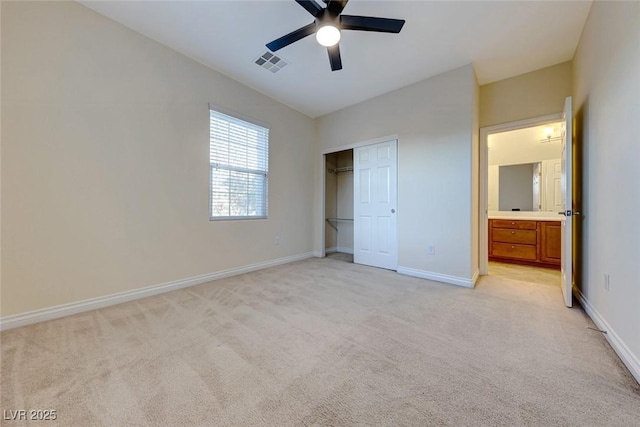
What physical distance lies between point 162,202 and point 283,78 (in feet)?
7.50

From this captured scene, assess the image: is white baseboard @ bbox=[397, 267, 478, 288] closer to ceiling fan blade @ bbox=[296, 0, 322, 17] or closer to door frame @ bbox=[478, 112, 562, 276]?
door frame @ bbox=[478, 112, 562, 276]

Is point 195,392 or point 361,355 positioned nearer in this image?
point 195,392

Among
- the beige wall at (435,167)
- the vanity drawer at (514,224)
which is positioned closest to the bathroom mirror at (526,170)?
the vanity drawer at (514,224)

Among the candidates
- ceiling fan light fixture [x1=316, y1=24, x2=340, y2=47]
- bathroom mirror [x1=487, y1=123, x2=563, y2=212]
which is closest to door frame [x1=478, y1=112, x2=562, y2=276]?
bathroom mirror [x1=487, y1=123, x2=563, y2=212]

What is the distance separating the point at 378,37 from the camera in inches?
98.8

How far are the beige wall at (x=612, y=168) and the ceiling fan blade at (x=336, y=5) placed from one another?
5.96 ft

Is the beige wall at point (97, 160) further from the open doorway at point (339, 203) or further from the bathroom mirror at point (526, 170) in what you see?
the bathroom mirror at point (526, 170)

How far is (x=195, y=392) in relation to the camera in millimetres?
1238

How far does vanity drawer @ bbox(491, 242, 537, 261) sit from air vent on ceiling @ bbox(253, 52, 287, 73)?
4.66 metres

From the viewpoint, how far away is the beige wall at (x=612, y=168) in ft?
4.67

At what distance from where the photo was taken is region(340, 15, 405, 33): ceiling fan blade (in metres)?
1.92

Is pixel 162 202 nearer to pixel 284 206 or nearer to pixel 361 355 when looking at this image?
pixel 284 206

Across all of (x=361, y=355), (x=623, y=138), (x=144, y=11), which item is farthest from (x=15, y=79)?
(x=623, y=138)

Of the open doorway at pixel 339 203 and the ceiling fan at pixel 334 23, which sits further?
the open doorway at pixel 339 203
